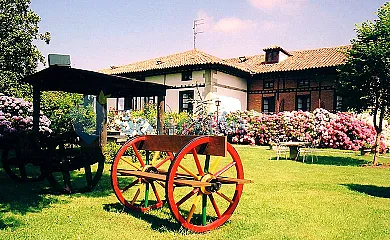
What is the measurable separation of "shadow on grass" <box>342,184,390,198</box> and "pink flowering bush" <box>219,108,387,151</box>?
899cm

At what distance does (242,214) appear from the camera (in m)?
5.19

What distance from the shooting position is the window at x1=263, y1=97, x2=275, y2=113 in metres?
24.7

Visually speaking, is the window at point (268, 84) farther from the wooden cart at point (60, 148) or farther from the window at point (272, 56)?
the wooden cart at point (60, 148)

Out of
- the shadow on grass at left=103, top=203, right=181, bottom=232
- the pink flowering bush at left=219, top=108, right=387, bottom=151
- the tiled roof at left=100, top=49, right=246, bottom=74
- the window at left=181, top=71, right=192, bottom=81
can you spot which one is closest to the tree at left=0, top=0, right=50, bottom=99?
the tiled roof at left=100, top=49, right=246, bottom=74

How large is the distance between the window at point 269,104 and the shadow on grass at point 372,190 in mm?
17049

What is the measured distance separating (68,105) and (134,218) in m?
14.2

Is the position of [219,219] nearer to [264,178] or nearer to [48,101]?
[264,178]

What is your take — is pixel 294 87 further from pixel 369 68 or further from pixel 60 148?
pixel 60 148

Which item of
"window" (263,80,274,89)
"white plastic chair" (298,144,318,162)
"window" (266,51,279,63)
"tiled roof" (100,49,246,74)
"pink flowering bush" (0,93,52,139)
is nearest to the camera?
"pink flowering bush" (0,93,52,139)

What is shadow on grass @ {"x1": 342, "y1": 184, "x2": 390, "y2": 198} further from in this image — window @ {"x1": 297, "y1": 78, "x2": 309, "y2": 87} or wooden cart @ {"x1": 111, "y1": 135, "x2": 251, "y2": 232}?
window @ {"x1": 297, "y1": 78, "x2": 309, "y2": 87}

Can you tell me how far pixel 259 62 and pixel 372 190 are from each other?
20440 millimetres

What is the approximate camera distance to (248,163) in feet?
36.7

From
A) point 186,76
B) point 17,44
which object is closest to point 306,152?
point 186,76

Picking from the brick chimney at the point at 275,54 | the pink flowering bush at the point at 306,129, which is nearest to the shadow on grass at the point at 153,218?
the pink flowering bush at the point at 306,129
